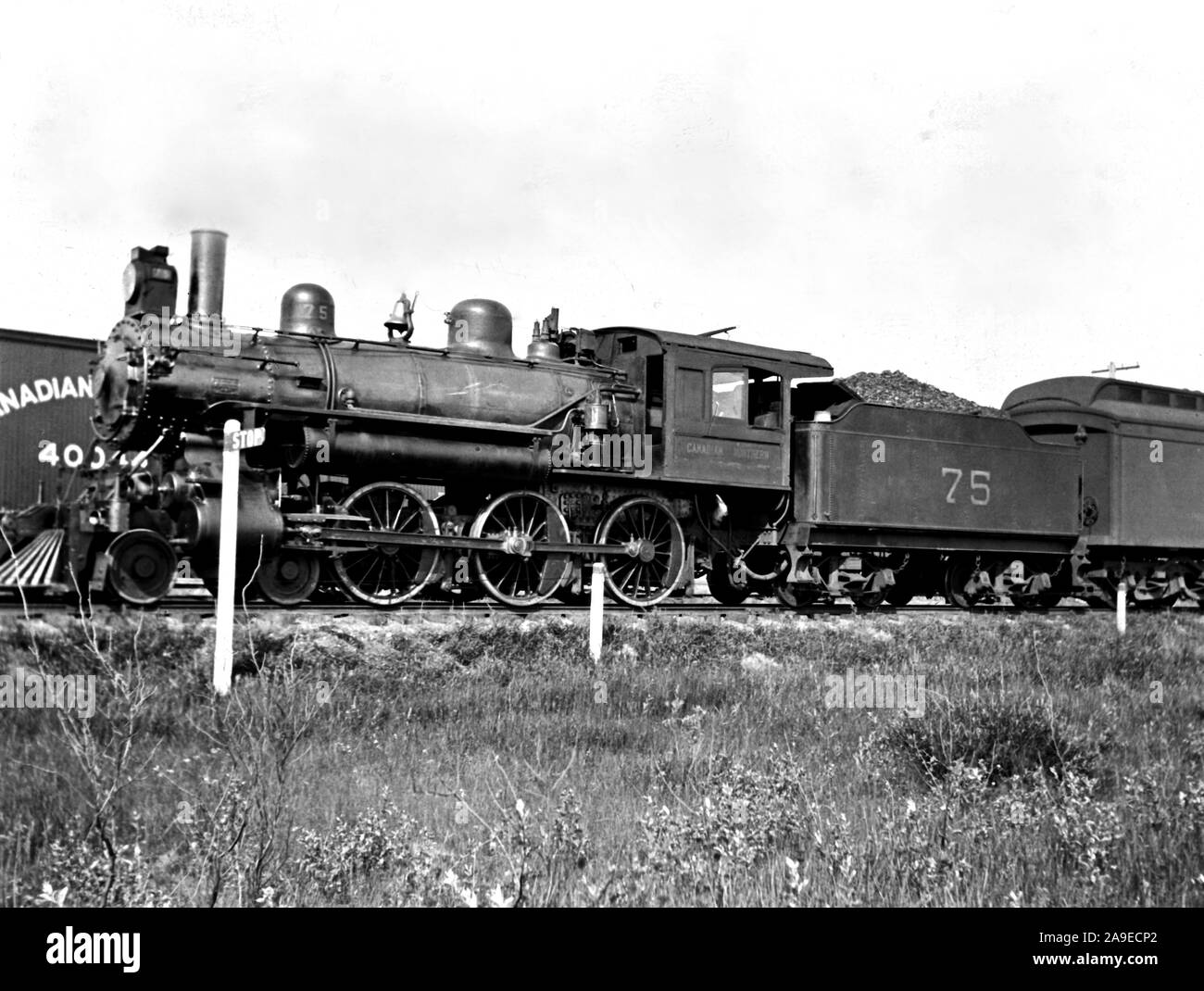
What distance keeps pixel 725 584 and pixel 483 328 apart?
442 cm

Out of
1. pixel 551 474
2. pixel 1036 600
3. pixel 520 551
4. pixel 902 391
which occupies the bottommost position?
pixel 1036 600

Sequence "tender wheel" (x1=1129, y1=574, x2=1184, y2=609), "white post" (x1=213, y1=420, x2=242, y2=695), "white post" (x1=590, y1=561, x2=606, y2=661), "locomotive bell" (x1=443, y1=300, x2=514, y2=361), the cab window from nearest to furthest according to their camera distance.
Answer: "white post" (x1=213, y1=420, x2=242, y2=695) < "white post" (x1=590, y1=561, x2=606, y2=661) < "locomotive bell" (x1=443, y1=300, x2=514, y2=361) < the cab window < "tender wheel" (x1=1129, y1=574, x2=1184, y2=609)

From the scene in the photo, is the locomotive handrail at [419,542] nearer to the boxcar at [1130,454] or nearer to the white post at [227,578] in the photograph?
the white post at [227,578]

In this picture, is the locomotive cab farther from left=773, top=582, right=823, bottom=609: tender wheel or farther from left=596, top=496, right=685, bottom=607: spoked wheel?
left=773, top=582, right=823, bottom=609: tender wheel

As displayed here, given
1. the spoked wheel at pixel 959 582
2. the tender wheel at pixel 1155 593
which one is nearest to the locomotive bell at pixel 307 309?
the spoked wheel at pixel 959 582

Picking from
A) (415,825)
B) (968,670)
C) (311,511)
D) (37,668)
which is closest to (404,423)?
(311,511)

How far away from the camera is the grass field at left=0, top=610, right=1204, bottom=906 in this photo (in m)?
3.55

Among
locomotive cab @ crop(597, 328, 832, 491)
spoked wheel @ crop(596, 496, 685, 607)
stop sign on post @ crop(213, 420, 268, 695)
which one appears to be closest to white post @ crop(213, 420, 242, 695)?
stop sign on post @ crop(213, 420, 268, 695)

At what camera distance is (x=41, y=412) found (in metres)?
11.9

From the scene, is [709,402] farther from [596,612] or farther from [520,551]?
[596,612]

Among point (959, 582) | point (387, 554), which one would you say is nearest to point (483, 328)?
point (387, 554)

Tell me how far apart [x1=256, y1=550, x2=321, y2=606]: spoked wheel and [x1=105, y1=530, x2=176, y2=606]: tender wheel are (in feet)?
2.84
